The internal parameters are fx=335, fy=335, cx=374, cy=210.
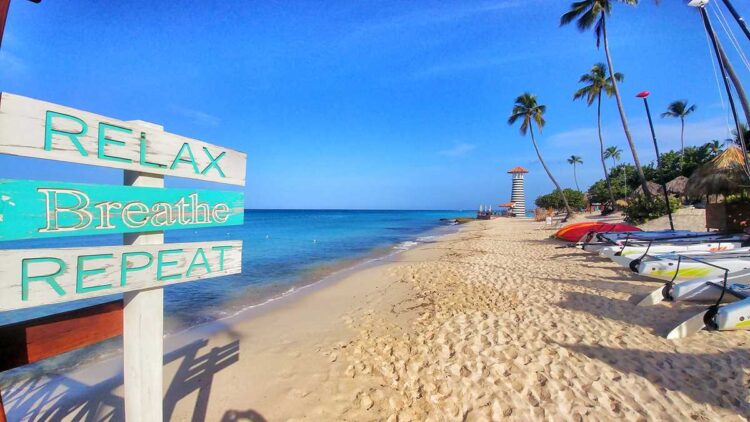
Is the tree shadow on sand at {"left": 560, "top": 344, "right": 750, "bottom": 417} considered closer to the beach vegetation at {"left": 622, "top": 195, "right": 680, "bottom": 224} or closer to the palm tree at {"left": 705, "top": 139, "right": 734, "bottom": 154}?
the beach vegetation at {"left": 622, "top": 195, "right": 680, "bottom": 224}

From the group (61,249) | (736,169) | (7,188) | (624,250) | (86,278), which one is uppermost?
(736,169)

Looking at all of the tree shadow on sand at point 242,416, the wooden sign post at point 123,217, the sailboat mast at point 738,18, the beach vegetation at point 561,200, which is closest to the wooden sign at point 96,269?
the wooden sign post at point 123,217

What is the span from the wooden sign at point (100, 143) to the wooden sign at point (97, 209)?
118 mm

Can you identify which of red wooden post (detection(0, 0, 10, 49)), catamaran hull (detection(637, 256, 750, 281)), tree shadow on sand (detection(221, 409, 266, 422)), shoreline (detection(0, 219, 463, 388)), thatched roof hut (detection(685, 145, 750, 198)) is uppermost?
A: thatched roof hut (detection(685, 145, 750, 198))

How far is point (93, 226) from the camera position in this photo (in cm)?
140

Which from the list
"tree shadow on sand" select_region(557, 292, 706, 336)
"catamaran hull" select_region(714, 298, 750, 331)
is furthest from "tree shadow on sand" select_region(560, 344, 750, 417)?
"tree shadow on sand" select_region(557, 292, 706, 336)

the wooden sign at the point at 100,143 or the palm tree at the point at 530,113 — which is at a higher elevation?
the palm tree at the point at 530,113

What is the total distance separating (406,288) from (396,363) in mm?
3972

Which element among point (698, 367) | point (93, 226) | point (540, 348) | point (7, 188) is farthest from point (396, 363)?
point (7, 188)

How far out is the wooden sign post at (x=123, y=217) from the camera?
1.23 m

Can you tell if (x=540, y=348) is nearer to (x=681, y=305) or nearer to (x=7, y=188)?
(x=681, y=305)

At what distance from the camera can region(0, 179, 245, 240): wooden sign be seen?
122 cm

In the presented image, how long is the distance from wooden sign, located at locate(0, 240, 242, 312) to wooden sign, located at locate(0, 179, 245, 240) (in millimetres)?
90

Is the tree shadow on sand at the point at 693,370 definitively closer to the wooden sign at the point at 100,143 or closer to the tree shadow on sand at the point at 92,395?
the tree shadow on sand at the point at 92,395
